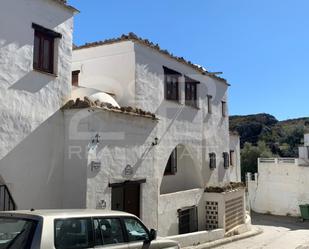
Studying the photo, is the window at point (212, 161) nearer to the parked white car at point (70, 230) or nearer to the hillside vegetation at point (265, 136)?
the parked white car at point (70, 230)

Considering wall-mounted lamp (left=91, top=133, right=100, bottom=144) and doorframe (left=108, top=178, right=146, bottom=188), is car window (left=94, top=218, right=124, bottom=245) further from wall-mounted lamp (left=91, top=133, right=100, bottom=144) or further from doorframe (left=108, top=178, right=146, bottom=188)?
doorframe (left=108, top=178, right=146, bottom=188)

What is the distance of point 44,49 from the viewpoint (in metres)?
11.1

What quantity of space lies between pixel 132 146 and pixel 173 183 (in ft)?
20.1

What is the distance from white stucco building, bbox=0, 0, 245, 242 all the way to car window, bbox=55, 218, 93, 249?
4.27 metres

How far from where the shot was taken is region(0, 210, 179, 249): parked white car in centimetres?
547

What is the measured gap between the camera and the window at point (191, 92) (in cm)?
1834

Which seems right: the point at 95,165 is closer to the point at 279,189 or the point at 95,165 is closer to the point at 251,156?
the point at 279,189

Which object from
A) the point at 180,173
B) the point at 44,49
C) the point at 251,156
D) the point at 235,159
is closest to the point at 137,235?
the point at 44,49

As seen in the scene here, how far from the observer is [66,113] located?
37.1 feet

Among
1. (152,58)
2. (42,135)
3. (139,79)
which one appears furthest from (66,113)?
(152,58)

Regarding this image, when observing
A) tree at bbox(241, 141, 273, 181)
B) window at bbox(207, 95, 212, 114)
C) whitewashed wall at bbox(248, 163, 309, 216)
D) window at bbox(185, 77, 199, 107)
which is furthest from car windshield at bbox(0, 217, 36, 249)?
tree at bbox(241, 141, 273, 181)

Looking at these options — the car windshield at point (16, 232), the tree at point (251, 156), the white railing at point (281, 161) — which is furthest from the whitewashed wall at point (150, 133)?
the tree at point (251, 156)

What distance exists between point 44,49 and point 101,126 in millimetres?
2516

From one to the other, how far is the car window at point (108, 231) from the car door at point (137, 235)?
19 centimetres
